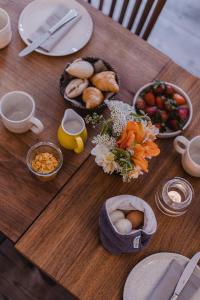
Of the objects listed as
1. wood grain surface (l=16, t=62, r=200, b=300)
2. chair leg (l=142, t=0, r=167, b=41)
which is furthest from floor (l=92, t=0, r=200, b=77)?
wood grain surface (l=16, t=62, r=200, b=300)

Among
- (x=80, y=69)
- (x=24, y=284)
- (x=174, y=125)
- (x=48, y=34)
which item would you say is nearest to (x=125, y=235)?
(x=174, y=125)

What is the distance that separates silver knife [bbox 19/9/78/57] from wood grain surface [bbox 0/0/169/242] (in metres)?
0.03

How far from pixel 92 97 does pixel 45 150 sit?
0.19 m

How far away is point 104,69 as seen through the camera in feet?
3.91

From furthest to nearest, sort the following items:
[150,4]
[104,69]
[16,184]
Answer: [150,4] → [104,69] → [16,184]

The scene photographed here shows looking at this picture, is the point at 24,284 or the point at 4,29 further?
the point at 24,284

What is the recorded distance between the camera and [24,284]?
1.58m

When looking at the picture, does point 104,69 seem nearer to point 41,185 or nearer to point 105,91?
point 105,91

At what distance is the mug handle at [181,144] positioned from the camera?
112 centimetres

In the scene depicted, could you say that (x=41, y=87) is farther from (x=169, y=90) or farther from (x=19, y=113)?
(x=169, y=90)

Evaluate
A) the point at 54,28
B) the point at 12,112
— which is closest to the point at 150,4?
the point at 54,28

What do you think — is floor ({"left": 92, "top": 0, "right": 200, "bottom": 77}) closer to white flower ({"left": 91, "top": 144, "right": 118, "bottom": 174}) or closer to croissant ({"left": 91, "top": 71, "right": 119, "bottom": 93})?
croissant ({"left": 91, "top": 71, "right": 119, "bottom": 93})

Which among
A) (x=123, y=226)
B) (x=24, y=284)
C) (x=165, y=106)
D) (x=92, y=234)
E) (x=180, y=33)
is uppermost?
(x=165, y=106)

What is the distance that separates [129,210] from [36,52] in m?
0.56
